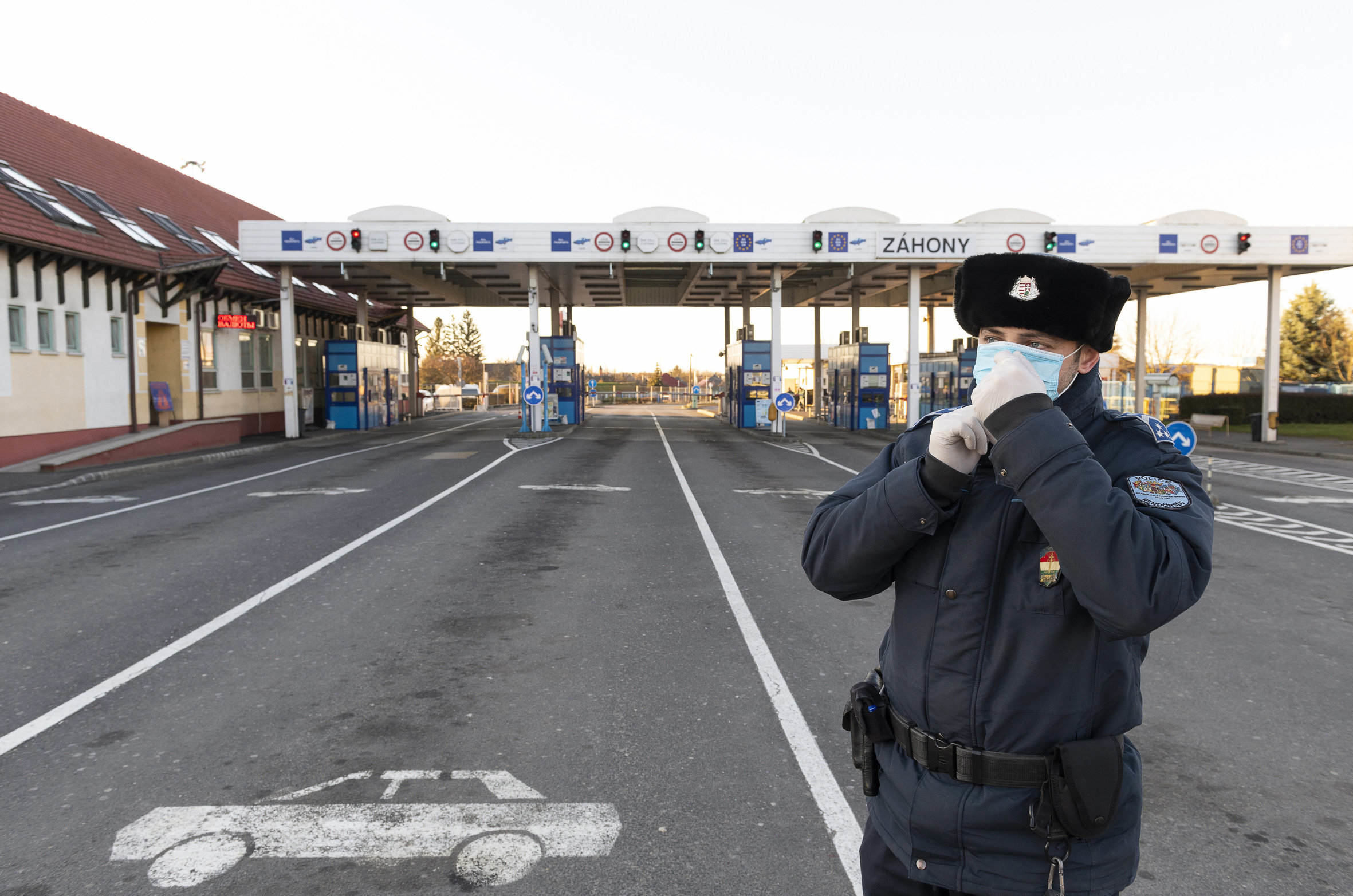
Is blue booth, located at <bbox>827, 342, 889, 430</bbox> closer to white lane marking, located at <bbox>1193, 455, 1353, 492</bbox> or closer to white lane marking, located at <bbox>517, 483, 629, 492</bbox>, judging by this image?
white lane marking, located at <bbox>1193, 455, 1353, 492</bbox>

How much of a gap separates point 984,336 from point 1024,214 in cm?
3083

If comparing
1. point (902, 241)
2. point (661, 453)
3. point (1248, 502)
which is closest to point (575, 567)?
point (1248, 502)

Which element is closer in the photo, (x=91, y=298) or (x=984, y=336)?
(x=984, y=336)

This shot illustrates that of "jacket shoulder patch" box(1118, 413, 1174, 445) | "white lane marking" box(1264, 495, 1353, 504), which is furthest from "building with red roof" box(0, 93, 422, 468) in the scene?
"white lane marking" box(1264, 495, 1353, 504)

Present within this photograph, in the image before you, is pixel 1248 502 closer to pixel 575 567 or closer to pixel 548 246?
pixel 575 567

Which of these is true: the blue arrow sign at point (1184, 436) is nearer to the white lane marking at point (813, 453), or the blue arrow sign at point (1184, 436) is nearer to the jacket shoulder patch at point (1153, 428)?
the white lane marking at point (813, 453)

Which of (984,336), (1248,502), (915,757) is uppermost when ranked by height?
(984,336)

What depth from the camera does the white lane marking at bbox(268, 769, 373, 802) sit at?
3836 millimetres

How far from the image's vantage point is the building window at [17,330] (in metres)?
18.8

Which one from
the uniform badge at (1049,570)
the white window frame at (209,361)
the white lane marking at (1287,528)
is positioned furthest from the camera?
the white window frame at (209,361)

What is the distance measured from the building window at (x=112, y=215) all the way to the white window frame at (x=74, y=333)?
3681 mm

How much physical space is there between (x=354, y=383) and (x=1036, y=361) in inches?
1343

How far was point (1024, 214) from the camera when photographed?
29.8 metres

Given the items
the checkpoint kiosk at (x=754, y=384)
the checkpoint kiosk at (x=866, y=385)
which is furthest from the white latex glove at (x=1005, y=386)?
the checkpoint kiosk at (x=866, y=385)
